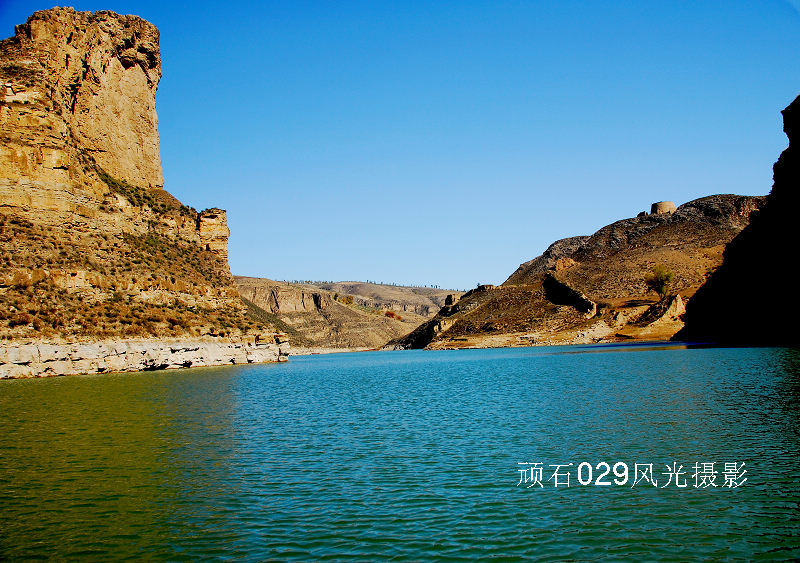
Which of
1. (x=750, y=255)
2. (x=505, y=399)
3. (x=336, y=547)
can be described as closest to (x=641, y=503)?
(x=336, y=547)

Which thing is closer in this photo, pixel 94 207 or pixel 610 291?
pixel 94 207

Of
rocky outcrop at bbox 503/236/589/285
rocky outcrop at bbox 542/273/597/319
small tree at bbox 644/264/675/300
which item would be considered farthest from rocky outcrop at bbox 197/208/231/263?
rocky outcrop at bbox 503/236/589/285

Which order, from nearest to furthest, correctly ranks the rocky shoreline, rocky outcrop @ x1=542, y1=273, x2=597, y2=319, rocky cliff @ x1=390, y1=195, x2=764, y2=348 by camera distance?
1. the rocky shoreline
2. rocky cliff @ x1=390, y1=195, x2=764, y2=348
3. rocky outcrop @ x1=542, y1=273, x2=597, y2=319

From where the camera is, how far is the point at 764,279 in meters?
65.1

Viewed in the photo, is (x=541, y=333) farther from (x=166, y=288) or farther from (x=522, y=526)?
(x=522, y=526)

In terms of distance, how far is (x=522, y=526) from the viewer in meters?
10.8

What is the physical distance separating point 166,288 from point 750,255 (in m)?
65.9

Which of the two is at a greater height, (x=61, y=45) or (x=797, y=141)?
(x=61, y=45)

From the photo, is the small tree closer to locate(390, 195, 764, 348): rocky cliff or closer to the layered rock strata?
locate(390, 195, 764, 348): rocky cliff

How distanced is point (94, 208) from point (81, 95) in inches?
619

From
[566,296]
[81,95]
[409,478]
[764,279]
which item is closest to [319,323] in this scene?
[566,296]

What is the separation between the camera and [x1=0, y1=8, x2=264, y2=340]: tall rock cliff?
53281 mm

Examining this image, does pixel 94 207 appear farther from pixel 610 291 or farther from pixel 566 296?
pixel 610 291

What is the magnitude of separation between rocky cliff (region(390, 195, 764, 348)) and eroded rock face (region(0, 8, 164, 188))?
67.0 m
